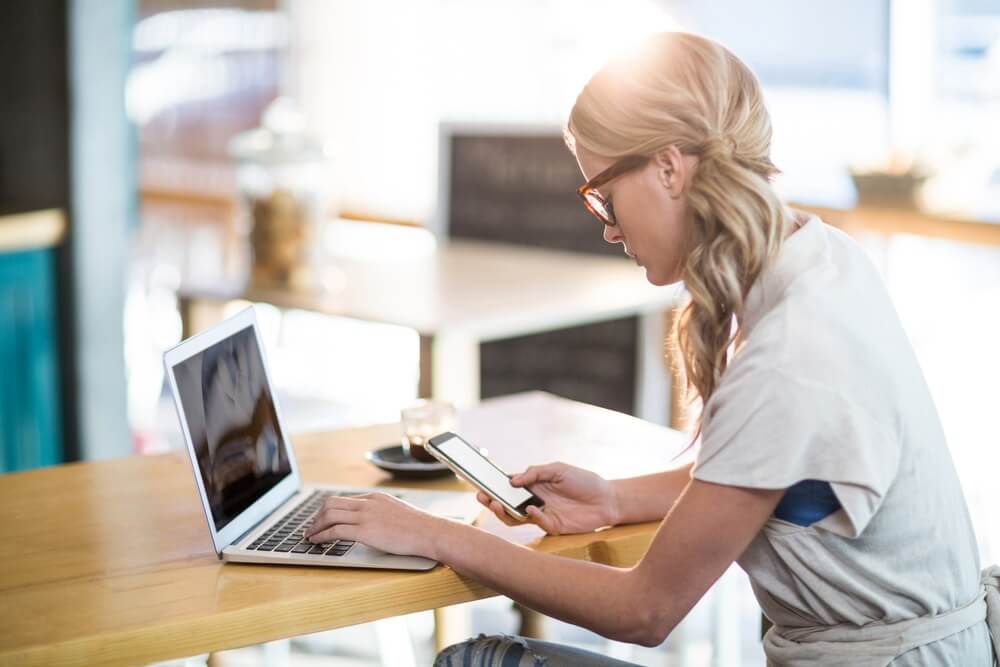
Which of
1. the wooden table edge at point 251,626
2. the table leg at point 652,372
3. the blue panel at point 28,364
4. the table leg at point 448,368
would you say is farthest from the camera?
the table leg at point 652,372

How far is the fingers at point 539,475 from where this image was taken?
155 cm

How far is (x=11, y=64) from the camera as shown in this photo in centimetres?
342

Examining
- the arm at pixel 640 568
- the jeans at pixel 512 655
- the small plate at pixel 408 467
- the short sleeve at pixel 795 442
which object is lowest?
the jeans at pixel 512 655

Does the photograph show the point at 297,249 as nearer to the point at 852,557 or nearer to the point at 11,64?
the point at 11,64

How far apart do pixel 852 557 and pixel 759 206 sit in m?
0.37

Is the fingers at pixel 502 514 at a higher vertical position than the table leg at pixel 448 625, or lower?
higher

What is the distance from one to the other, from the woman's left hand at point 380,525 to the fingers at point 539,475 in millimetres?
189

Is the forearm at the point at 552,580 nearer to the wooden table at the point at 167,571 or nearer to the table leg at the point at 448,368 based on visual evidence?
the wooden table at the point at 167,571

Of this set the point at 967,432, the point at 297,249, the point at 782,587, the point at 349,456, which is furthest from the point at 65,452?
the point at 967,432

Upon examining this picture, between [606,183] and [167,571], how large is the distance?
2.12 feet

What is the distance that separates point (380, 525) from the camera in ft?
4.48

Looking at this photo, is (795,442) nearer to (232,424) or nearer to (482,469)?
(482,469)

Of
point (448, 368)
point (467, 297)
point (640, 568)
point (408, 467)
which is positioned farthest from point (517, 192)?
point (640, 568)

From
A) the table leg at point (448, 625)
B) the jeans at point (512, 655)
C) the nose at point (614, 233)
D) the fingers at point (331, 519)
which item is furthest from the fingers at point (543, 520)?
the table leg at point (448, 625)
